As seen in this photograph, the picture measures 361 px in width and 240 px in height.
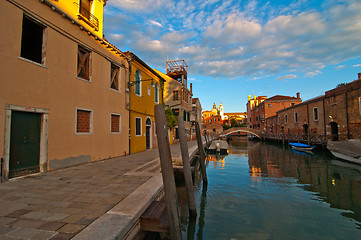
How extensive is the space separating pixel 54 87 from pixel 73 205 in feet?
16.0

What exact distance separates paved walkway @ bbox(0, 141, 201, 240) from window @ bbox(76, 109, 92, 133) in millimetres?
2652

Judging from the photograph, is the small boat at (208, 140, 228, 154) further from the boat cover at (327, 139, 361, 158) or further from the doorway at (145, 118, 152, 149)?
the doorway at (145, 118, 152, 149)

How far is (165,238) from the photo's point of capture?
11.3 ft

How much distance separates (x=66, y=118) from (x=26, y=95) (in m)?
1.57

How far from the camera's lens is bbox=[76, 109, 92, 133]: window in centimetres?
762

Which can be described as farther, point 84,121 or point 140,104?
point 140,104

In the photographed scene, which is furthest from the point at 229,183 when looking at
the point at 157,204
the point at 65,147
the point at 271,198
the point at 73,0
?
the point at 73,0

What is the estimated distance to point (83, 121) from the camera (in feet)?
25.9

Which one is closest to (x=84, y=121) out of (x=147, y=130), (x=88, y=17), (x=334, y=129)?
(x=88, y=17)

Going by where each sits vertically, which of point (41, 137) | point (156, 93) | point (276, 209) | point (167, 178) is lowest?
point (276, 209)

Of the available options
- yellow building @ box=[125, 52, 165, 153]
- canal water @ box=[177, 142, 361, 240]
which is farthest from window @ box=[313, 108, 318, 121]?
yellow building @ box=[125, 52, 165, 153]

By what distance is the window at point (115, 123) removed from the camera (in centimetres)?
991

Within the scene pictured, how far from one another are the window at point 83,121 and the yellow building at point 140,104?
3296 mm

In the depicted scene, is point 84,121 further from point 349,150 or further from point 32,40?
point 349,150
